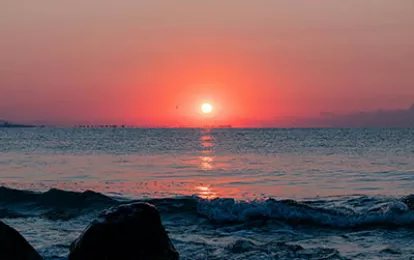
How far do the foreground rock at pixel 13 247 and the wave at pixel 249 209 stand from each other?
719 centimetres

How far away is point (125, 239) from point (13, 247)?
2123mm

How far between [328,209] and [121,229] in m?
8.75

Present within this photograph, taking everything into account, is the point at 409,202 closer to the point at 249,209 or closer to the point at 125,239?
the point at 249,209

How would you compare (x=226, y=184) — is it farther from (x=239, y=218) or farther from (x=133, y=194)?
(x=239, y=218)

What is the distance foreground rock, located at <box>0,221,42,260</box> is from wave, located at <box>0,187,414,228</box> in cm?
719

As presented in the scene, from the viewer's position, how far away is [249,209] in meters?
18.3

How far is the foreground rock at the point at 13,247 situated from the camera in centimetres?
1109

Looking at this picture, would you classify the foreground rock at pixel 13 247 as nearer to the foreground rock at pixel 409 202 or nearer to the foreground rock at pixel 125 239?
the foreground rock at pixel 125 239

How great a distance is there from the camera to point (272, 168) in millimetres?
37750

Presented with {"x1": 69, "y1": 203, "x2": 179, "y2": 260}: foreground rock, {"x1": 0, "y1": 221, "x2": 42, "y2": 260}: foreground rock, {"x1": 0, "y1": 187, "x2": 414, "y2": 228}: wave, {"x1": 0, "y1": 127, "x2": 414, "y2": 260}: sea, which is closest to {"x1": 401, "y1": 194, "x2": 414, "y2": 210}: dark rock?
{"x1": 0, "y1": 187, "x2": 414, "y2": 228}: wave

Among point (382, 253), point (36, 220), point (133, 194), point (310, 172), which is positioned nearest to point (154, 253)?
point (382, 253)

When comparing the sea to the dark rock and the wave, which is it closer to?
the wave

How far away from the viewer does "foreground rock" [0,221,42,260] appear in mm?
11086

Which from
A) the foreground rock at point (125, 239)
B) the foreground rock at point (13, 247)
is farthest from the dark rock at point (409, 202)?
the foreground rock at point (13, 247)
